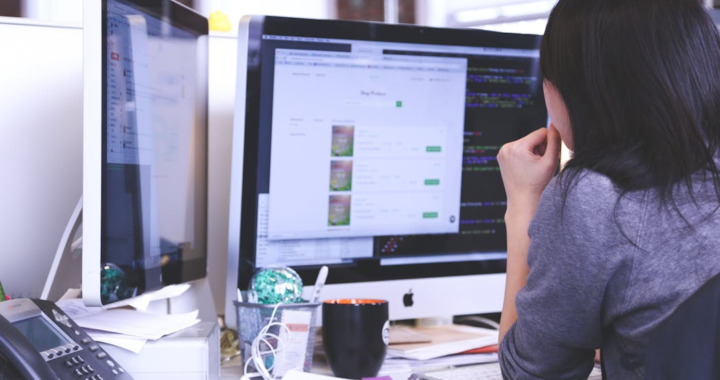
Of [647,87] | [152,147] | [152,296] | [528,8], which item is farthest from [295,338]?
[528,8]

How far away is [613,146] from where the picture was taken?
0.78 m

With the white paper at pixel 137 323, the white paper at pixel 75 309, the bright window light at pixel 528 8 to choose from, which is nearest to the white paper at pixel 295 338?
the white paper at pixel 137 323

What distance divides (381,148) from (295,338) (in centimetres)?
34

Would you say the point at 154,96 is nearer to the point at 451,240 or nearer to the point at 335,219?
the point at 335,219

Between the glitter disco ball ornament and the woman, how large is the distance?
33 centimetres

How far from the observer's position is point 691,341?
0.56 meters

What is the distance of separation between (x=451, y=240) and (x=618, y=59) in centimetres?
54

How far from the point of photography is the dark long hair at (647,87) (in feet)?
2.45

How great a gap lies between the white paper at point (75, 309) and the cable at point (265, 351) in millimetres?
195

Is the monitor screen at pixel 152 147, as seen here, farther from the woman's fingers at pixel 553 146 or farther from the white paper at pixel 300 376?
the woman's fingers at pixel 553 146

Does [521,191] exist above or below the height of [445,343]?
above

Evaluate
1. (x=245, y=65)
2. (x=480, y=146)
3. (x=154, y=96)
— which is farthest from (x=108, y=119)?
(x=480, y=146)

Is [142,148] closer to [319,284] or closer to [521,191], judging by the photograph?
[319,284]

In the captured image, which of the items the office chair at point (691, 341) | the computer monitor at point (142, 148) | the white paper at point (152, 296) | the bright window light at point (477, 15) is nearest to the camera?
the office chair at point (691, 341)
